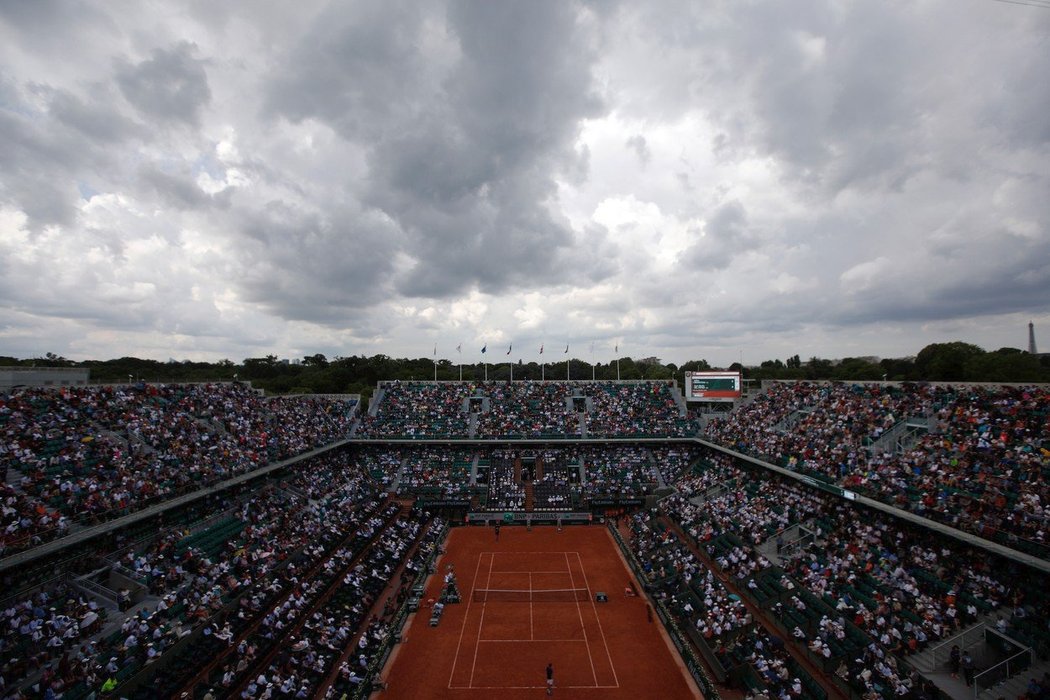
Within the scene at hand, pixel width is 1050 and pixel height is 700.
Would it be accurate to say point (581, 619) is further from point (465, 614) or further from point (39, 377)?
point (39, 377)

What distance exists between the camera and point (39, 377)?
1134 inches

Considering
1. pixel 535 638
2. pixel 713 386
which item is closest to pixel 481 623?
pixel 535 638

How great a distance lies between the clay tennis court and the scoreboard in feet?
75.1

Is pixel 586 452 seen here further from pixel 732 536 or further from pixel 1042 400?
pixel 1042 400

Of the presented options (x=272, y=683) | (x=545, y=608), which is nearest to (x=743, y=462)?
(x=545, y=608)

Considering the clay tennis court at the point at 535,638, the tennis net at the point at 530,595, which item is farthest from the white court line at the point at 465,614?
the tennis net at the point at 530,595

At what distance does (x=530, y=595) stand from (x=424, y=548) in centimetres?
822

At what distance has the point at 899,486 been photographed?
24.5m

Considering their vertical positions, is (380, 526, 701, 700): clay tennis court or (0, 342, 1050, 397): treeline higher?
(0, 342, 1050, 397): treeline

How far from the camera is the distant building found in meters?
27.5

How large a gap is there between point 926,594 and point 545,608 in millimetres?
16715

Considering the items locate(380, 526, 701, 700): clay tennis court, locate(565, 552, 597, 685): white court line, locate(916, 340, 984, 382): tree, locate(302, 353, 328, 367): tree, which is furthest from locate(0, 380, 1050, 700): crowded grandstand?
locate(302, 353, 328, 367): tree

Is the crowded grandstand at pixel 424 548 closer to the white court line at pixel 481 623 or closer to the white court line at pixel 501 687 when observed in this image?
the white court line at pixel 501 687

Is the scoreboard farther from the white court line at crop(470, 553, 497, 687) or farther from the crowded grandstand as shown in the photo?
the white court line at crop(470, 553, 497, 687)
